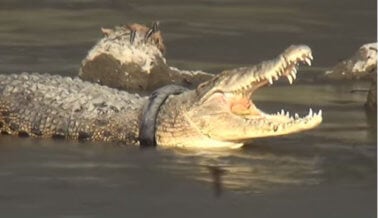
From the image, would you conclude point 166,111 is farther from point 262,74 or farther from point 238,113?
point 262,74

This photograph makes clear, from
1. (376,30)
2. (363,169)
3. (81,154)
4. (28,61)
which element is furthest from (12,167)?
(376,30)

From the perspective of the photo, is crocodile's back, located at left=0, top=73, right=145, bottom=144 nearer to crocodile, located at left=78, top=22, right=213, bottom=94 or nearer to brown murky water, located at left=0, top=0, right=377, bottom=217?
brown murky water, located at left=0, top=0, right=377, bottom=217

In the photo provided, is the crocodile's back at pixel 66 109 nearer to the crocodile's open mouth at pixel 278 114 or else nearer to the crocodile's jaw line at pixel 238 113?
the crocodile's jaw line at pixel 238 113

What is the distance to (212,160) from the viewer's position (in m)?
7.86

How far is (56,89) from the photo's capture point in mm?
8852

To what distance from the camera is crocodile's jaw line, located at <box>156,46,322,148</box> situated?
811cm

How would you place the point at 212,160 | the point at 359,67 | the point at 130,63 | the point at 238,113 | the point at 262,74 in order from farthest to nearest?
1. the point at 359,67
2. the point at 130,63
3. the point at 238,113
4. the point at 262,74
5. the point at 212,160

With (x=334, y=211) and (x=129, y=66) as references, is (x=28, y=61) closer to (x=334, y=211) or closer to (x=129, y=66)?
(x=129, y=66)

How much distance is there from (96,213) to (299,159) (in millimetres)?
1698

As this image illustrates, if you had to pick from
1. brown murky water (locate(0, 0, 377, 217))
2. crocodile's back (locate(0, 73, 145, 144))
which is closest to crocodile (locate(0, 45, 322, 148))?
crocodile's back (locate(0, 73, 145, 144))

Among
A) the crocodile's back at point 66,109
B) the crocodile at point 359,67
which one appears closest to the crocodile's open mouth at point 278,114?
the crocodile's back at point 66,109

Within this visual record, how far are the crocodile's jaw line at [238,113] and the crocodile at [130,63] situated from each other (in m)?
1.69

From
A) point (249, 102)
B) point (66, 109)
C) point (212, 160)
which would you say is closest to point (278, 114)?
point (249, 102)

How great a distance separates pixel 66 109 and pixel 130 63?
59.5 inches
